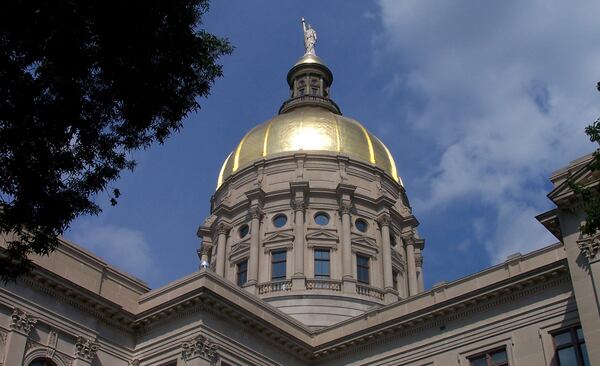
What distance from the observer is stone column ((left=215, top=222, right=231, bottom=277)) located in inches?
2236

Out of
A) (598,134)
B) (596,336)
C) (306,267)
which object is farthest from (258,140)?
(598,134)

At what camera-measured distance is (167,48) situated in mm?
16219

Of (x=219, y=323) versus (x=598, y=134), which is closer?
(x=598, y=134)

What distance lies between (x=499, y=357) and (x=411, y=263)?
25.4 m

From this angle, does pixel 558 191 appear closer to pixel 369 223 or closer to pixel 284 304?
pixel 284 304

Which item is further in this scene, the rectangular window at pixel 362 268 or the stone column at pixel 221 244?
the stone column at pixel 221 244

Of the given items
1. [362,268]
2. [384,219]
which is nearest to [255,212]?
[362,268]

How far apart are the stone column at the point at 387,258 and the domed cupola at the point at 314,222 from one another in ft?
0.23

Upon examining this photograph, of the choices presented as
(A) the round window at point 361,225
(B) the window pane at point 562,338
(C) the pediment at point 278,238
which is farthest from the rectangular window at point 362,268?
(B) the window pane at point 562,338

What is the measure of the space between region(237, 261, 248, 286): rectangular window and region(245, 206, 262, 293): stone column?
997mm

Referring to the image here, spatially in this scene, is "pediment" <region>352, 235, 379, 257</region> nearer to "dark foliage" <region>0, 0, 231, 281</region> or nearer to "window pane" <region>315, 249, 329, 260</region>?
"window pane" <region>315, 249, 329, 260</region>

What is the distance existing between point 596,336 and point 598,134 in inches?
409

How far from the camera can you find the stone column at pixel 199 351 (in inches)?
1289

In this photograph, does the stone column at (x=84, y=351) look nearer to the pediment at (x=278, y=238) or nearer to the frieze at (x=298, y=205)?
the pediment at (x=278, y=238)
